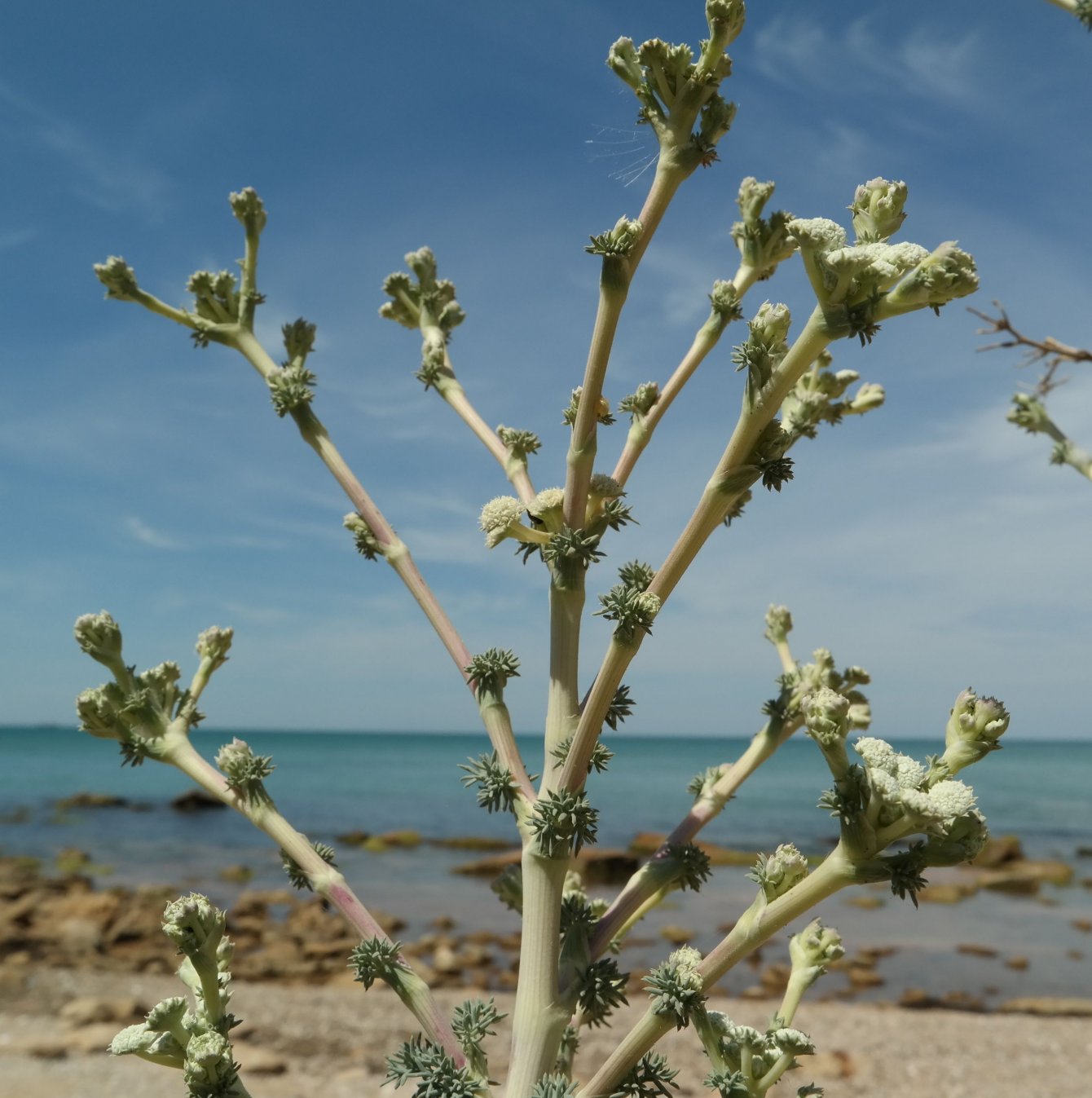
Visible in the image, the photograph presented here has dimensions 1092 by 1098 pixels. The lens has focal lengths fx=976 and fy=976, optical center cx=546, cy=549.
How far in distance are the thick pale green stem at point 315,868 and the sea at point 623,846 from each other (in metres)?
0.54

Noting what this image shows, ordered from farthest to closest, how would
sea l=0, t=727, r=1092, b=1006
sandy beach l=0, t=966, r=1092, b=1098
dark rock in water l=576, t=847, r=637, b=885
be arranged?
dark rock in water l=576, t=847, r=637, b=885, sea l=0, t=727, r=1092, b=1006, sandy beach l=0, t=966, r=1092, b=1098

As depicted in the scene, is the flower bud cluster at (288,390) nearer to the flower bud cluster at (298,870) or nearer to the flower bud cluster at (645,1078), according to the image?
the flower bud cluster at (298,870)

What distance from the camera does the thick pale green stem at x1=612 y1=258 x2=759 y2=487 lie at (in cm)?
268

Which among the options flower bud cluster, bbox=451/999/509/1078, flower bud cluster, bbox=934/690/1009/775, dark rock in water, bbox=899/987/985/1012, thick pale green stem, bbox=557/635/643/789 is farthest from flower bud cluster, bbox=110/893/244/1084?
dark rock in water, bbox=899/987/985/1012

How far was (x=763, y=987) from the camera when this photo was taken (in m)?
16.2

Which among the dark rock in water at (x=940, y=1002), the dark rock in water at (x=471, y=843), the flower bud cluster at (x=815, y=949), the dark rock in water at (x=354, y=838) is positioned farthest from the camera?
the dark rock in water at (x=354, y=838)

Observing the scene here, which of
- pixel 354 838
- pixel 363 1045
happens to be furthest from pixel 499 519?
pixel 354 838

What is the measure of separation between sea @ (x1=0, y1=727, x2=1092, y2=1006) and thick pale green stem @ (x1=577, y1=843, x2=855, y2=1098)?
1.58ft

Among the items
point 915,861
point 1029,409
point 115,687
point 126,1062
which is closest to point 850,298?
point 915,861

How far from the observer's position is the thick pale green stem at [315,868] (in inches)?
90.2

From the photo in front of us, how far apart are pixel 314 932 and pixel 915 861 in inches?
751

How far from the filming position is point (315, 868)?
246 centimetres

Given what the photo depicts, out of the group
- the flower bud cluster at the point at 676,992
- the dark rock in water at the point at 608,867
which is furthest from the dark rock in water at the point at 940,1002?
the flower bud cluster at the point at 676,992

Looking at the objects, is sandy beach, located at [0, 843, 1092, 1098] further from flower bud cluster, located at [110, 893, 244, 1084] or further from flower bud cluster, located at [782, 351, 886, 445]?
flower bud cluster, located at [782, 351, 886, 445]
